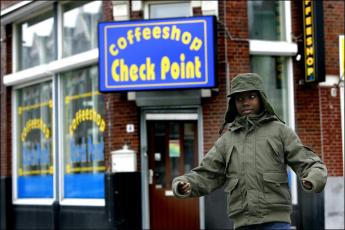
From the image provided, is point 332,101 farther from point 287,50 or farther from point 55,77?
point 55,77

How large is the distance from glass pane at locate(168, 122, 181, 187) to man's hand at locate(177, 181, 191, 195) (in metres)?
6.93

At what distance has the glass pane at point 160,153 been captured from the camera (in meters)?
11.2

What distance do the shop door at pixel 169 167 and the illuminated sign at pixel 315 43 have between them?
2.21 m

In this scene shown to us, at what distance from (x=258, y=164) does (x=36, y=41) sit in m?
10.1

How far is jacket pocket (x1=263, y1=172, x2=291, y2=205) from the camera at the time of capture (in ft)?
13.8

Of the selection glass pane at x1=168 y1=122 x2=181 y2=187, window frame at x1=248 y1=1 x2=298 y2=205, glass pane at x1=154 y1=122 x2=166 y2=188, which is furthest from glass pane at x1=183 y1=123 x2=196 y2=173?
window frame at x1=248 y1=1 x2=298 y2=205

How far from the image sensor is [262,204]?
4191 millimetres

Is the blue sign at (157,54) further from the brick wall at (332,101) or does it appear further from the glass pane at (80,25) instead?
the brick wall at (332,101)

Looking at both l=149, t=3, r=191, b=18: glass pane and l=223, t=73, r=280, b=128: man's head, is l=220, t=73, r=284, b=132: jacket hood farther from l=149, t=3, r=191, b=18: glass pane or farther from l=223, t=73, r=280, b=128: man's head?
l=149, t=3, r=191, b=18: glass pane

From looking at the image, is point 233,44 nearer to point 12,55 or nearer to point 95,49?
point 95,49

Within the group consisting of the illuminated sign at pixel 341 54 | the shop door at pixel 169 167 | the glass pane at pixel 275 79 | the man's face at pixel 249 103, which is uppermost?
the illuminated sign at pixel 341 54

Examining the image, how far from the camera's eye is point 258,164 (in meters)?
4.23

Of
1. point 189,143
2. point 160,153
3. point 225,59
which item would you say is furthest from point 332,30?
point 160,153

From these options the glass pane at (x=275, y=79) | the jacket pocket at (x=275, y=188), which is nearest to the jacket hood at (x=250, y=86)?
the jacket pocket at (x=275, y=188)
